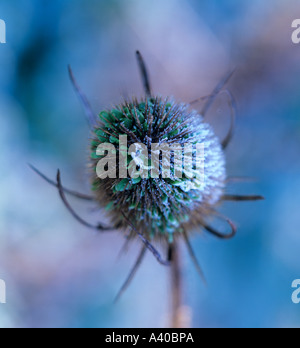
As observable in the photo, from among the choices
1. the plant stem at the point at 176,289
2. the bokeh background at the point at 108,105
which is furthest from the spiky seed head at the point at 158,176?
the bokeh background at the point at 108,105

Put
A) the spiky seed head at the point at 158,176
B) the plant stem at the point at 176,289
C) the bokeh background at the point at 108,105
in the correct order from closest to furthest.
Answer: the spiky seed head at the point at 158,176 → the plant stem at the point at 176,289 → the bokeh background at the point at 108,105

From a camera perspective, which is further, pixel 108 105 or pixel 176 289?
pixel 108 105

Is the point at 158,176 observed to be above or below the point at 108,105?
below

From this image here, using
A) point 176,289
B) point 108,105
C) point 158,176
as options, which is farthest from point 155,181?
point 108,105

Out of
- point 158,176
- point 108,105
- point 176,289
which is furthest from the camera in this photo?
point 108,105

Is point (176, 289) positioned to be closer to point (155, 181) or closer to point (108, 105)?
point (155, 181)

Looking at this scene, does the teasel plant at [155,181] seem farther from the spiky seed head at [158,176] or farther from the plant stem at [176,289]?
the plant stem at [176,289]
